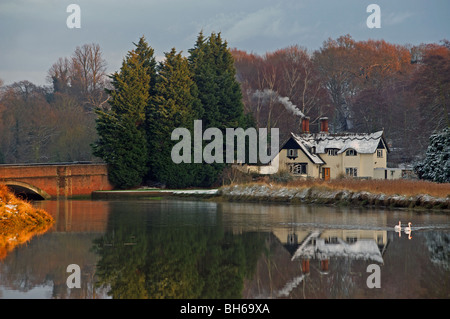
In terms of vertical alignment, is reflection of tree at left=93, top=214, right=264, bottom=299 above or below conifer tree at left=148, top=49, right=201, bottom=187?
below

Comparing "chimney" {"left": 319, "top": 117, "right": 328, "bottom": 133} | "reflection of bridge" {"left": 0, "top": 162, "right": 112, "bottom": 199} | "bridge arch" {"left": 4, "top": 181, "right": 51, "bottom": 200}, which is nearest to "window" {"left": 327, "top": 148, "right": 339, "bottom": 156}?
"chimney" {"left": 319, "top": 117, "right": 328, "bottom": 133}

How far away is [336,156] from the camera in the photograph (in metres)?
63.4

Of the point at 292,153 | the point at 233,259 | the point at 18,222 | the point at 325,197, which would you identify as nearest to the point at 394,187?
the point at 325,197

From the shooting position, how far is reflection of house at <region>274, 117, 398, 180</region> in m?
62.0

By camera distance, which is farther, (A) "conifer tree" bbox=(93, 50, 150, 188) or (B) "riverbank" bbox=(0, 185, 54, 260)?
(A) "conifer tree" bbox=(93, 50, 150, 188)

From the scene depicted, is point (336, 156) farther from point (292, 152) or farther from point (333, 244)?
point (333, 244)

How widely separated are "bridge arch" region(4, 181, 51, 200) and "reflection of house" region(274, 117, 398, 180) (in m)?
23.9

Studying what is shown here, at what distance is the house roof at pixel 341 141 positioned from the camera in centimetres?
6214

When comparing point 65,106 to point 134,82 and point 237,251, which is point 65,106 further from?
point 237,251

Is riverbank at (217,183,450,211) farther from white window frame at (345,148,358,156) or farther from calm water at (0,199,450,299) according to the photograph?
white window frame at (345,148,358,156)

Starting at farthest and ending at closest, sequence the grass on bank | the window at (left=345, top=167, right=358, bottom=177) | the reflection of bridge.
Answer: the window at (left=345, top=167, right=358, bottom=177), the reflection of bridge, the grass on bank

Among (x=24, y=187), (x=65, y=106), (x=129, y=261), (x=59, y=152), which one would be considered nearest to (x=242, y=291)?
(x=129, y=261)

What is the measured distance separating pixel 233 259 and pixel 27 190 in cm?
3310

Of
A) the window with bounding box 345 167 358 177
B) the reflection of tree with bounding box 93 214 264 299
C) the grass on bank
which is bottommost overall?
the reflection of tree with bounding box 93 214 264 299
